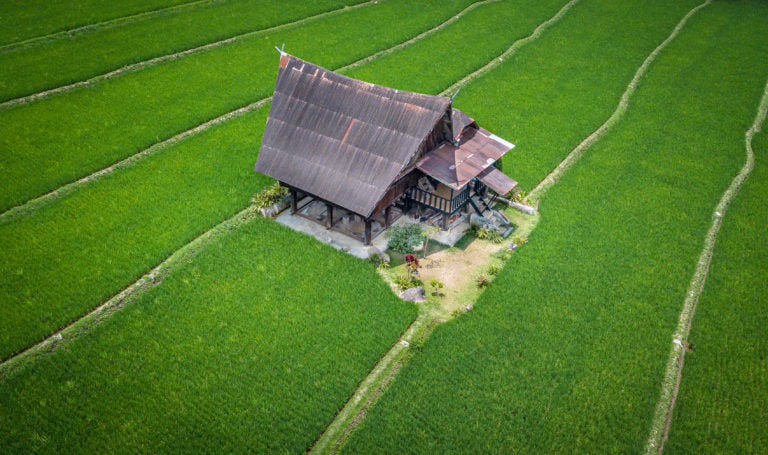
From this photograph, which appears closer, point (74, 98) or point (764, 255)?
point (764, 255)

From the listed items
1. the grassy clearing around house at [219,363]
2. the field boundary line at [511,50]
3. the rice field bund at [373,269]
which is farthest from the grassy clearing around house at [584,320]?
the field boundary line at [511,50]

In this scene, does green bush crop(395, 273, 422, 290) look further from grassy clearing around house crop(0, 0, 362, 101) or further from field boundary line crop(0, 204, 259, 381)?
grassy clearing around house crop(0, 0, 362, 101)

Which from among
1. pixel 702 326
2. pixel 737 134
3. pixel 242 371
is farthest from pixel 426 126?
pixel 737 134

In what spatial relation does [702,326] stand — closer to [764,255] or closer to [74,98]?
[764,255]

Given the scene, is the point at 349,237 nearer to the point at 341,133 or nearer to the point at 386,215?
the point at 386,215

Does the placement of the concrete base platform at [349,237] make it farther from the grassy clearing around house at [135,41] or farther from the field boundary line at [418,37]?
the grassy clearing around house at [135,41]

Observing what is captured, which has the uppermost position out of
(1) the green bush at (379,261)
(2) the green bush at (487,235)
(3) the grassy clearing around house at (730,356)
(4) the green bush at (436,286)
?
(3) the grassy clearing around house at (730,356)
